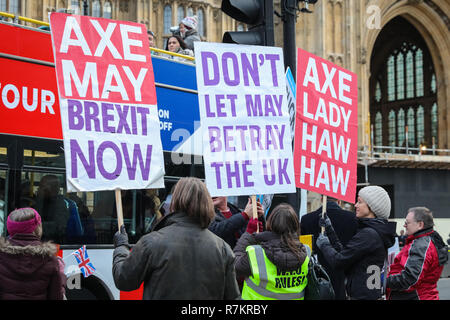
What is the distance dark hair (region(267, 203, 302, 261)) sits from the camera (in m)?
3.75

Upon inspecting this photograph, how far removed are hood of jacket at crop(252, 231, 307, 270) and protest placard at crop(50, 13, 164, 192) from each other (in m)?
0.97

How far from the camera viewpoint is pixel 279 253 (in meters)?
3.70

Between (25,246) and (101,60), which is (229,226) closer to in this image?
(101,60)

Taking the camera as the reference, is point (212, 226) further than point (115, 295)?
No

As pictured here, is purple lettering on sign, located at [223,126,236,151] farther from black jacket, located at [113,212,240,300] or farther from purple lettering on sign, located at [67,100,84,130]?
black jacket, located at [113,212,240,300]

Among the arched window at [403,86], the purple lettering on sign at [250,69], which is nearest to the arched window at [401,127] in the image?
the arched window at [403,86]

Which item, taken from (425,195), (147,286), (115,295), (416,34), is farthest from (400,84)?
(147,286)

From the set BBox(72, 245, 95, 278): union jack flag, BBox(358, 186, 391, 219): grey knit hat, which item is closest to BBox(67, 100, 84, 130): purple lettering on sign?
BBox(358, 186, 391, 219): grey knit hat

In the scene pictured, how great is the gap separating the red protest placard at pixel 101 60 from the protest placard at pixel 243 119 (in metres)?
0.45

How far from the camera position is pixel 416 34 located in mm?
40875

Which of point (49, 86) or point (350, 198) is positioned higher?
point (49, 86)

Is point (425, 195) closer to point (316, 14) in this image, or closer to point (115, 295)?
point (316, 14)

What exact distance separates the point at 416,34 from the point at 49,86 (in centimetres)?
3798

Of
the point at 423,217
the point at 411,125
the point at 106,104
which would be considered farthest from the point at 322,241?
the point at 411,125
